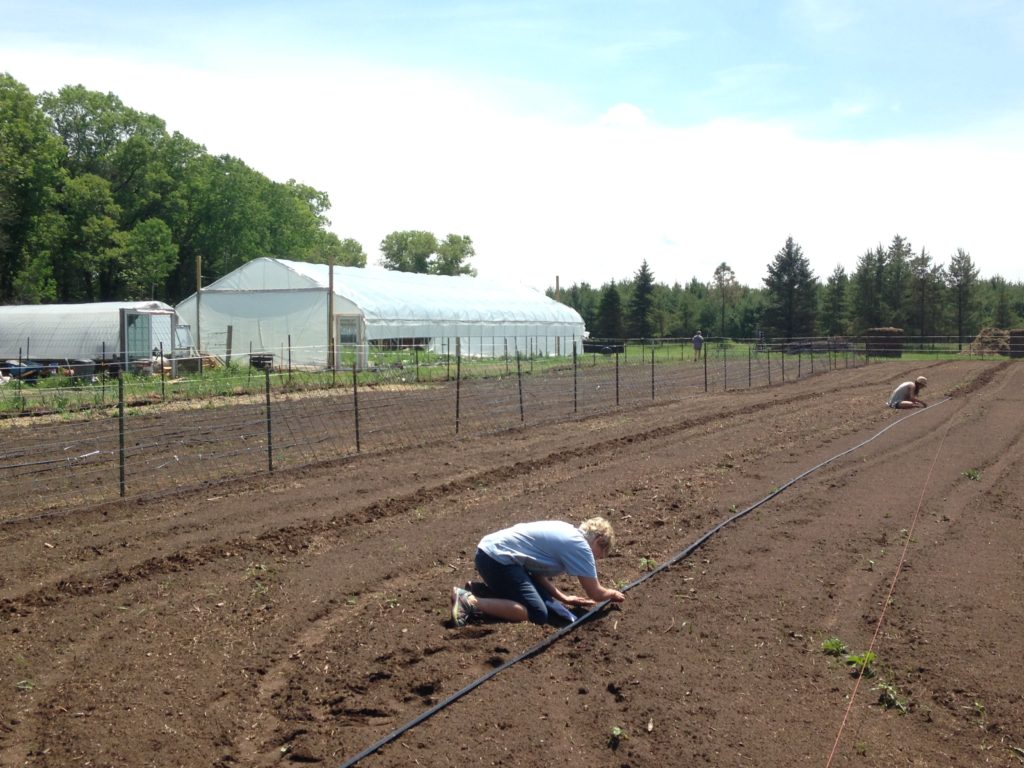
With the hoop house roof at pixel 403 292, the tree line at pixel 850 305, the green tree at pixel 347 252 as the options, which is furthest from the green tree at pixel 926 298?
the green tree at pixel 347 252

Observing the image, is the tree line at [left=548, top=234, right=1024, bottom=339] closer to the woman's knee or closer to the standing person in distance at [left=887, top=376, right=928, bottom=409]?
the standing person in distance at [left=887, top=376, right=928, bottom=409]

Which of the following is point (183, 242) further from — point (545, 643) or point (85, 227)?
point (545, 643)

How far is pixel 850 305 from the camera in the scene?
71.9 m

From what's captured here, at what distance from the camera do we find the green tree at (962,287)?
6800 centimetres

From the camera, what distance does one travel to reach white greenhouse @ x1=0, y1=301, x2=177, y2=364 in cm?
3328

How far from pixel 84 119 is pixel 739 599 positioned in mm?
58918

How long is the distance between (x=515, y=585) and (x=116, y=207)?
52.1m

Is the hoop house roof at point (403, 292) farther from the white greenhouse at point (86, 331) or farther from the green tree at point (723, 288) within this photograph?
the green tree at point (723, 288)

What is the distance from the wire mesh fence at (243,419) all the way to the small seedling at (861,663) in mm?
8611

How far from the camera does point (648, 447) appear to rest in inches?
613

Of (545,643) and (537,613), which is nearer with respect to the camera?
(545,643)

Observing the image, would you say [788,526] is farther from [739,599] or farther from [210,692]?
[210,692]

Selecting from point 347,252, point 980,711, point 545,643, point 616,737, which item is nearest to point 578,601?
point 545,643

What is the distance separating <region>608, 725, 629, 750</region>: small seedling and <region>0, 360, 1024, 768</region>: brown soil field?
0.01 m
